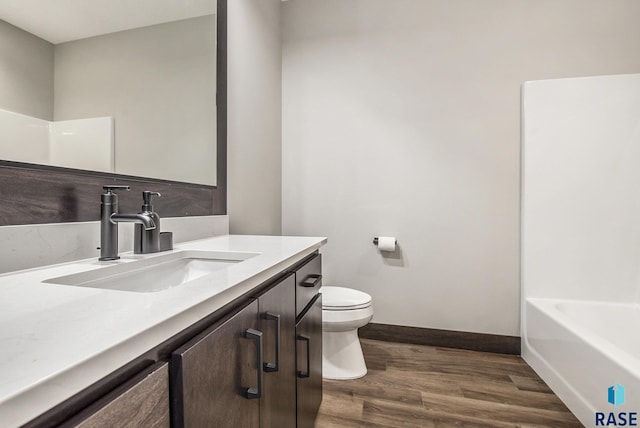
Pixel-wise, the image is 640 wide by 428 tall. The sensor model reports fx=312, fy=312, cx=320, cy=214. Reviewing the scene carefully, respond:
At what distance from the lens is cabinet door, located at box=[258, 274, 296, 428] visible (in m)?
0.77

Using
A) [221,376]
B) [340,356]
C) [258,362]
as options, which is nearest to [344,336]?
[340,356]

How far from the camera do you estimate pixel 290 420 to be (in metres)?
0.98

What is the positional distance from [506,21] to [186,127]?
210cm

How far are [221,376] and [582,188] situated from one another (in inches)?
88.6

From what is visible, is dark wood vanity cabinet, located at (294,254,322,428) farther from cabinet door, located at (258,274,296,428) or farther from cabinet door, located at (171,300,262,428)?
cabinet door, located at (171,300,262,428)

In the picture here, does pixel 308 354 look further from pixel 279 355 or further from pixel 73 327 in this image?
pixel 73 327

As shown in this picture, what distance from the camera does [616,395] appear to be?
3.76ft

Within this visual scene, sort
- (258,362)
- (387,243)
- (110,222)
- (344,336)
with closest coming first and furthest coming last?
(258,362) → (110,222) → (344,336) → (387,243)

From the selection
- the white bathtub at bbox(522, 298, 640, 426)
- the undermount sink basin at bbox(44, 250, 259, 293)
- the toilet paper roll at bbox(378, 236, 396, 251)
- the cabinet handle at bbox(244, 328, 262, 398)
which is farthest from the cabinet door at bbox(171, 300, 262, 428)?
the toilet paper roll at bbox(378, 236, 396, 251)

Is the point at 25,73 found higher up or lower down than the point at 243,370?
higher up

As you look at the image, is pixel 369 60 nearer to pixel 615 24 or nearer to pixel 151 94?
pixel 615 24

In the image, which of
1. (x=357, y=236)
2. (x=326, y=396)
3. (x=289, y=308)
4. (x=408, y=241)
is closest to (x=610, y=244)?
(x=408, y=241)

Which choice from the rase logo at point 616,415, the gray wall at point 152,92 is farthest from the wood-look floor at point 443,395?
the gray wall at point 152,92

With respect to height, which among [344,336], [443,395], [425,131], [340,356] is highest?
[425,131]
